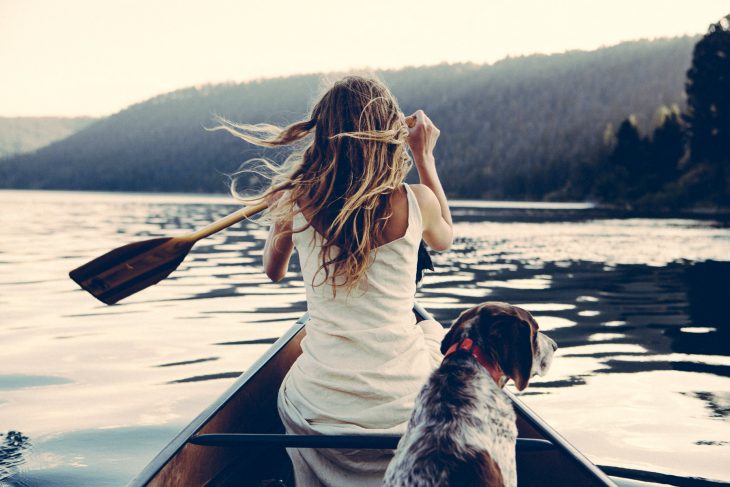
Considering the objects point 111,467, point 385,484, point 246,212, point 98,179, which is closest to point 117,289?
point 246,212

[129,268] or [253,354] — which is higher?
[129,268]

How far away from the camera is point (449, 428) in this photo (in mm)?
2145

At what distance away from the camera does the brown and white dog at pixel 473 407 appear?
2061mm

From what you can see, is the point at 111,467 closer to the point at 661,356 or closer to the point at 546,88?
the point at 661,356

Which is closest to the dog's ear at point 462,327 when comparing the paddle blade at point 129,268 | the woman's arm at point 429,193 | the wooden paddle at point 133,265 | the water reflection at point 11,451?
the woman's arm at point 429,193

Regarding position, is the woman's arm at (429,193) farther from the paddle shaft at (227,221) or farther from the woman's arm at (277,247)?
the paddle shaft at (227,221)

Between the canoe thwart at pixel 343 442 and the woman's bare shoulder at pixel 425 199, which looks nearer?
the canoe thwart at pixel 343 442

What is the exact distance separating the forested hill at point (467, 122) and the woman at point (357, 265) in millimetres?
87320

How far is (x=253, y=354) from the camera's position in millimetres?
7414

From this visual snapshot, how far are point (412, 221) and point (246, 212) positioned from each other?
83cm

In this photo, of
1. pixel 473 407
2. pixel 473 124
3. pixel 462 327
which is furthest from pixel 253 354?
pixel 473 124

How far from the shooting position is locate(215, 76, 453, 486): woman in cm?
263

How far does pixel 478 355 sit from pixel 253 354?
17.3 feet

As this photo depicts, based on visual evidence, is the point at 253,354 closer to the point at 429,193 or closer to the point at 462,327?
the point at 429,193
